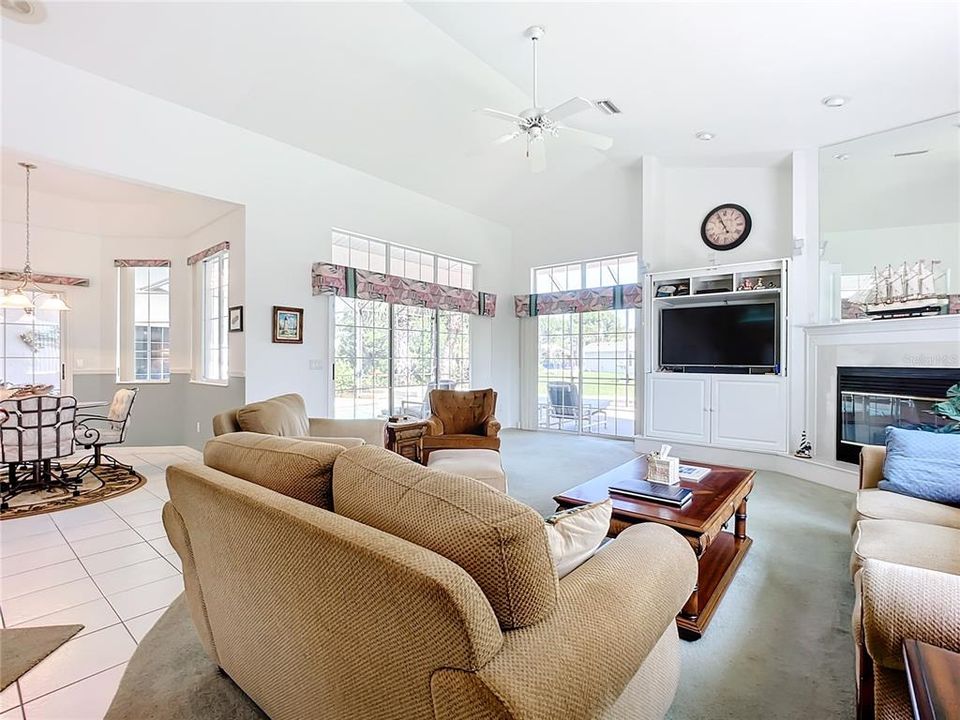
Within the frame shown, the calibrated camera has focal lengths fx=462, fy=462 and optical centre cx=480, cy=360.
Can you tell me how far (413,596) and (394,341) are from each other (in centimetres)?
526

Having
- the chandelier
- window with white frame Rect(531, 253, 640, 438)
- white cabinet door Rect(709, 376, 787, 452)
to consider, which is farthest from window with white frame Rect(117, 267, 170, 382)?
white cabinet door Rect(709, 376, 787, 452)

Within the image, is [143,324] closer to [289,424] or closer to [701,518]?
[289,424]

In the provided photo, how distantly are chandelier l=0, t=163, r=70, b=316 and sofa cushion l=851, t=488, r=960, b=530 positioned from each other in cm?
669

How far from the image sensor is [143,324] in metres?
5.95

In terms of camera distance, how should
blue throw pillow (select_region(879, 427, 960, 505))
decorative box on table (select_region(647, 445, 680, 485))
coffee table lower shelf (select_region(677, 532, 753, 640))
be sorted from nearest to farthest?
coffee table lower shelf (select_region(677, 532, 753, 640)) < blue throw pillow (select_region(879, 427, 960, 505)) < decorative box on table (select_region(647, 445, 680, 485))

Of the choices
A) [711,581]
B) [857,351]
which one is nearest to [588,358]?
[857,351]

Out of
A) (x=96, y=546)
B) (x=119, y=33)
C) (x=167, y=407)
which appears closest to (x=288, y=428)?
(x=96, y=546)

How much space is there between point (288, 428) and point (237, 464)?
1.81 metres

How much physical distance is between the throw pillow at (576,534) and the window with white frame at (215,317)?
458cm

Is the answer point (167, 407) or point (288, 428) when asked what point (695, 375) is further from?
point (167, 407)

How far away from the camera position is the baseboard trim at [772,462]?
416 centimetres

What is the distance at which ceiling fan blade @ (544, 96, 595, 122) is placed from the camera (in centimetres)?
309

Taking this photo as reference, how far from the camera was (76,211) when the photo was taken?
5.23m

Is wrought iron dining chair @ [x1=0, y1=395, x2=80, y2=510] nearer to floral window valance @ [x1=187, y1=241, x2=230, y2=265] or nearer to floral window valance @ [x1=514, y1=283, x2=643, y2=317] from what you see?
floral window valance @ [x1=187, y1=241, x2=230, y2=265]
